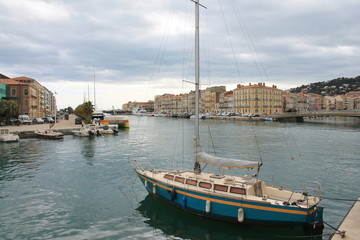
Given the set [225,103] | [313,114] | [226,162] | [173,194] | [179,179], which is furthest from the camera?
[225,103]

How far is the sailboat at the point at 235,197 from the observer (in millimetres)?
14344

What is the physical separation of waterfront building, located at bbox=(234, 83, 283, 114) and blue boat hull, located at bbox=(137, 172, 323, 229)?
451ft

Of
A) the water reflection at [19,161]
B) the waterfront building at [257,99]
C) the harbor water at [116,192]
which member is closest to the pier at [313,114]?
the waterfront building at [257,99]

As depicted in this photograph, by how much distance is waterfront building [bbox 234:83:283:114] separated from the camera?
149625 millimetres

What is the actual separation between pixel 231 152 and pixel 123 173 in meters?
17.2

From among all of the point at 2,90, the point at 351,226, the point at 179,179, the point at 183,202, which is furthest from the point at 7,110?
the point at 351,226

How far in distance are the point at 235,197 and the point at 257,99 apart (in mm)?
138938

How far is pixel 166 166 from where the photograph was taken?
102ft

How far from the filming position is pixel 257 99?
5866 inches

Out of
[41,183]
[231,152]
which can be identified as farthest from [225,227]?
[231,152]

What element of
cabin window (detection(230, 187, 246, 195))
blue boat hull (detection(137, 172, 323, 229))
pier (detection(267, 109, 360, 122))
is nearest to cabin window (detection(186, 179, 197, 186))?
blue boat hull (detection(137, 172, 323, 229))

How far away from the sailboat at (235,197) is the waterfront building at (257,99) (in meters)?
135

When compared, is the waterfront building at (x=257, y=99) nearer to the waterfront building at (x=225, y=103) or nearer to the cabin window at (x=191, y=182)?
the waterfront building at (x=225, y=103)

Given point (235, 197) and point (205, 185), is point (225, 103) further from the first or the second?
point (235, 197)
